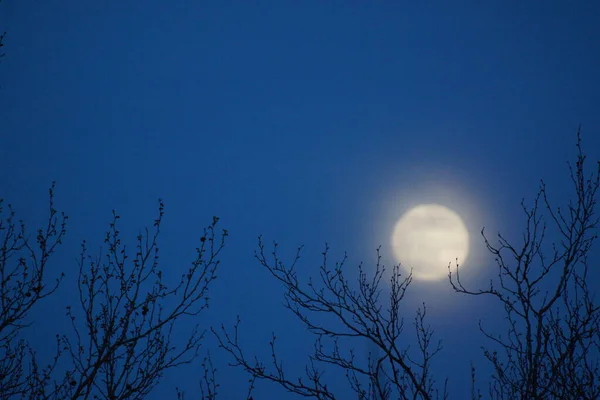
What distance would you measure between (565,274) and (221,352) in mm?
141433

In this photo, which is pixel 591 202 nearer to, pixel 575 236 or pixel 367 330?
pixel 575 236

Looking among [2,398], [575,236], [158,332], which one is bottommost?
[2,398]

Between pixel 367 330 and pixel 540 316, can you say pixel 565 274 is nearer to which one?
pixel 540 316

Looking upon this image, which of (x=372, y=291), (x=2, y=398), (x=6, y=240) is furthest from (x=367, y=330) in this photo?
(x=2, y=398)

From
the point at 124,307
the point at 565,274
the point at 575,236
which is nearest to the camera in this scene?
the point at 565,274

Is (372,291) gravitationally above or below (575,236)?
below

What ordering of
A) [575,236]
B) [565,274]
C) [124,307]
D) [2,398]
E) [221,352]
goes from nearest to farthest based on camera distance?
[565,274] → [575,236] → [124,307] → [2,398] → [221,352]

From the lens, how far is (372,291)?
18.4ft

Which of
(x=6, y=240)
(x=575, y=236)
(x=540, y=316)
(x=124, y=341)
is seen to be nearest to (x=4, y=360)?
(x=6, y=240)

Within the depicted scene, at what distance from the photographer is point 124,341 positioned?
15.9 ft

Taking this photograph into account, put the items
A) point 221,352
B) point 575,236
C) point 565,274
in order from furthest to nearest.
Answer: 1. point 221,352
2. point 575,236
3. point 565,274

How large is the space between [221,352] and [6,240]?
458 feet

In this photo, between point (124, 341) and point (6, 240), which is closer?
point (124, 341)

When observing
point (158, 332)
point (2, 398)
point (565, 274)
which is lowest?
point (2, 398)
